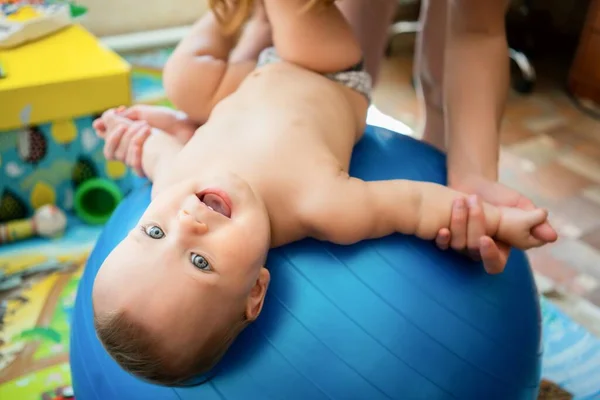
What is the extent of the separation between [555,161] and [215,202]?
1558 mm

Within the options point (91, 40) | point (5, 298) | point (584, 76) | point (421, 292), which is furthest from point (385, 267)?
point (584, 76)

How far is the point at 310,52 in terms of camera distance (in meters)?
0.99

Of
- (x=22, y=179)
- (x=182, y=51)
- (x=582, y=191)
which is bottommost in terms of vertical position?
(x=582, y=191)

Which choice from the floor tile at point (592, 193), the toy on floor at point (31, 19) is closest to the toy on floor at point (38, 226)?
the toy on floor at point (31, 19)

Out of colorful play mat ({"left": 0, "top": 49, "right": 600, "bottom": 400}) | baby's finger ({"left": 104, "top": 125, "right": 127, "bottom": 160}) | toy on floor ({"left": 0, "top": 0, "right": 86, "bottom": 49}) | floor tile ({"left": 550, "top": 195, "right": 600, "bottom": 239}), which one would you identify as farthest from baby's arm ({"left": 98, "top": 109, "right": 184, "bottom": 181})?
floor tile ({"left": 550, "top": 195, "right": 600, "bottom": 239})

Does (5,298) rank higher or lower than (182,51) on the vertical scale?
lower

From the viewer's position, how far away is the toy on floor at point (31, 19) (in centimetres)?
164

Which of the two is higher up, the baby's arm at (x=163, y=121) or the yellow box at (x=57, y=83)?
the baby's arm at (x=163, y=121)

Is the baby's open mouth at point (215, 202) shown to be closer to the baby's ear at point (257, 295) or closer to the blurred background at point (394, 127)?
the baby's ear at point (257, 295)

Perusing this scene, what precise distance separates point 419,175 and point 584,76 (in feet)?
5.61

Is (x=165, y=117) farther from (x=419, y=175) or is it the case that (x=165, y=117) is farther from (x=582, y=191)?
(x=582, y=191)

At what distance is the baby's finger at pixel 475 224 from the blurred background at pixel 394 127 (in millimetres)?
541

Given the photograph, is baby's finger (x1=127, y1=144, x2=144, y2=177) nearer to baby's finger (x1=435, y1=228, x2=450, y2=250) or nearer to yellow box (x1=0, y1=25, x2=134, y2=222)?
baby's finger (x1=435, y1=228, x2=450, y2=250)

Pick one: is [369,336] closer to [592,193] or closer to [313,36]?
[313,36]
